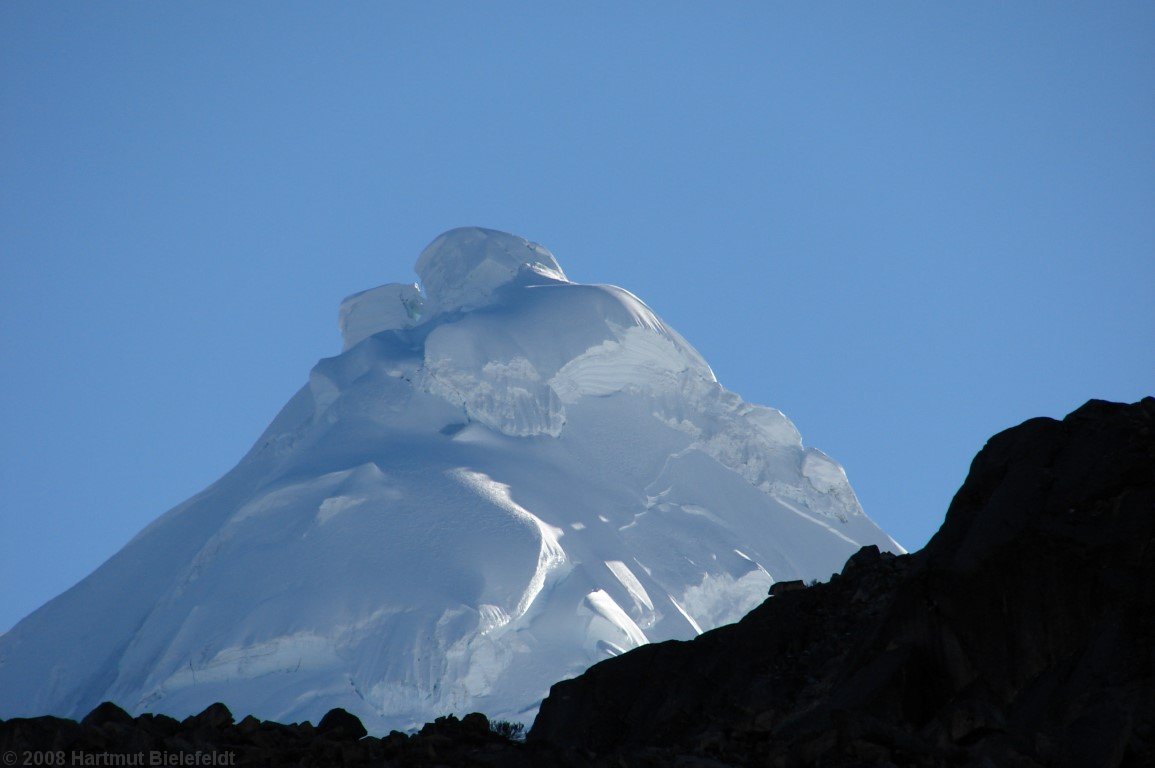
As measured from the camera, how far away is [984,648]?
1413 cm

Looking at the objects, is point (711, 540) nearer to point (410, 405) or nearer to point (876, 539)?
point (876, 539)

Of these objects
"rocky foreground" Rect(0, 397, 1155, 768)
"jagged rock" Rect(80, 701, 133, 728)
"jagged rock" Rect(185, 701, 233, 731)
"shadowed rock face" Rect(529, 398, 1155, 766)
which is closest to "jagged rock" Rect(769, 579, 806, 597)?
"shadowed rock face" Rect(529, 398, 1155, 766)

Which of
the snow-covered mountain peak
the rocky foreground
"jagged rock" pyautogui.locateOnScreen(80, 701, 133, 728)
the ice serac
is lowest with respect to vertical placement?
"jagged rock" pyautogui.locateOnScreen(80, 701, 133, 728)

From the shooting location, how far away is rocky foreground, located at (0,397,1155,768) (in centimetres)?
1212

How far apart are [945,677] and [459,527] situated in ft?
139

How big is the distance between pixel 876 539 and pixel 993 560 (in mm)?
58235

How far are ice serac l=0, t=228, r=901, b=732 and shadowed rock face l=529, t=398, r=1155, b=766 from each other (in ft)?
107

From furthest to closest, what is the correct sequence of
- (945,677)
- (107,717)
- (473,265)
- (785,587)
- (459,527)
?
(473,265), (459,527), (785,587), (107,717), (945,677)

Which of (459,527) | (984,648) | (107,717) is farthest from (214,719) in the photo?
(459,527)

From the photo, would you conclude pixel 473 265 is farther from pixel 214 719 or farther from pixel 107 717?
pixel 214 719

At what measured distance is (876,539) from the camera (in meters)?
71.1

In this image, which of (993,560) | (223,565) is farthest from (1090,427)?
(223,565)

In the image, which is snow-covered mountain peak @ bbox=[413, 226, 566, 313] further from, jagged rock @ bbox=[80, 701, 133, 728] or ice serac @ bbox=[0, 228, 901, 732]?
jagged rock @ bbox=[80, 701, 133, 728]

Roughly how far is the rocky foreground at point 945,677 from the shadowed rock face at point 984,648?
0.07 feet
